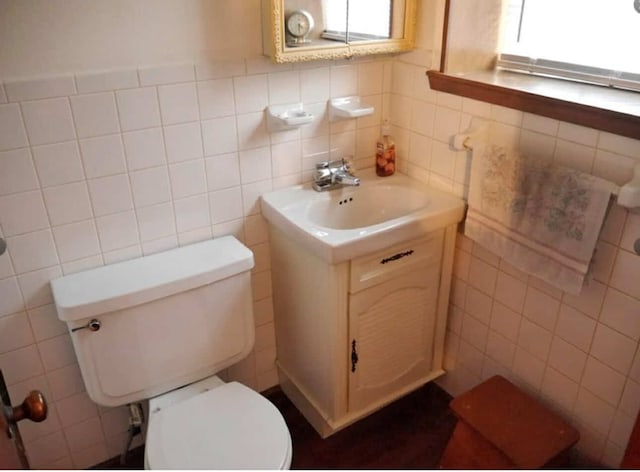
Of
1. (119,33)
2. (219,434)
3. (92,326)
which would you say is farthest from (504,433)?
(119,33)

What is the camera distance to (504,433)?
5.04 ft

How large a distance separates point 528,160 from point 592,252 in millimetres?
303

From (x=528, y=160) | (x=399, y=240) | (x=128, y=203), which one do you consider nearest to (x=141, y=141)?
(x=128, y=203)

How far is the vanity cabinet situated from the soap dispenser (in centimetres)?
34

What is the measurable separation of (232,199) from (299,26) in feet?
→ 1.88

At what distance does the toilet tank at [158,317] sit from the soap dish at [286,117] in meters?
0.41

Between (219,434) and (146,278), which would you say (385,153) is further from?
(219,434)

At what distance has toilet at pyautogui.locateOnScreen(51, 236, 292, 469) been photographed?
4.54 ft

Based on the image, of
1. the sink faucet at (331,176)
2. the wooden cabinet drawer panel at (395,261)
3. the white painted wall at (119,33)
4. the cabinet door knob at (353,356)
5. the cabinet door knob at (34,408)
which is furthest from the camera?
A: the sink faucet at (331,176)

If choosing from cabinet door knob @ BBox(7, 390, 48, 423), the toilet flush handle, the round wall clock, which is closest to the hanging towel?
the round wall clock

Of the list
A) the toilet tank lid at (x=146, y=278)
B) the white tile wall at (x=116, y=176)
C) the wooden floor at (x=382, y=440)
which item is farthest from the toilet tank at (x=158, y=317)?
the wooden floor at (x=382, y=440)

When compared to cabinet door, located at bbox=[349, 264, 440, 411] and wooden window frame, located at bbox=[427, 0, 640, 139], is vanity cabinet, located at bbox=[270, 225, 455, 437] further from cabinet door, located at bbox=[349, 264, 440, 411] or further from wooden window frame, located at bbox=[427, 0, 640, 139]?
wooden window frame, located at bbox=[427, 0, 640, 139]

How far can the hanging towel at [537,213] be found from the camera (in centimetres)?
136

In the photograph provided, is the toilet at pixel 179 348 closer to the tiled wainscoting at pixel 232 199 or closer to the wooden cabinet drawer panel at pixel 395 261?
the tiled wainscoting at pixel 232 199
